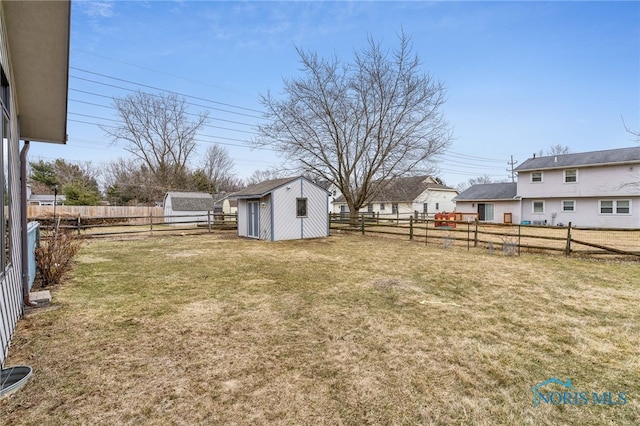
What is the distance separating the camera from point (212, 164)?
4100 centimetres

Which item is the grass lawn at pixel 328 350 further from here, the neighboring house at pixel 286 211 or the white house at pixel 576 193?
the white house at pixel 576 193

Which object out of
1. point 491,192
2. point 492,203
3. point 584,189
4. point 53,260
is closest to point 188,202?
point 53,260

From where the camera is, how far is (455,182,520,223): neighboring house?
21.9 meters

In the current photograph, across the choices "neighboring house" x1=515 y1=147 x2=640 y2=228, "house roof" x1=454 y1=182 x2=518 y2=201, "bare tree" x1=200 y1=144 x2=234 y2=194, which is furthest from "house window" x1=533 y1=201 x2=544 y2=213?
"bare tree" x1=200 y1=144 x2=234 y2=194

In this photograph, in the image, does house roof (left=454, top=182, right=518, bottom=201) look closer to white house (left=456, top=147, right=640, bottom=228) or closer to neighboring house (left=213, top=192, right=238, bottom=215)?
white house (left=456, top=147, right=640, bottom=228)

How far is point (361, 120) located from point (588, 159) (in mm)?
15116

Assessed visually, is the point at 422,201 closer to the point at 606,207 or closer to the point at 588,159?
the point at 588,159

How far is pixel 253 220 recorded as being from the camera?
14.8 meters

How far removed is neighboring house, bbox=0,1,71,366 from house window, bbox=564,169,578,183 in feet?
82.8

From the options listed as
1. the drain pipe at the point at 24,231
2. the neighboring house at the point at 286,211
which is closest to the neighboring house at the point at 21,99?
the drain pipe at the point at 24,231

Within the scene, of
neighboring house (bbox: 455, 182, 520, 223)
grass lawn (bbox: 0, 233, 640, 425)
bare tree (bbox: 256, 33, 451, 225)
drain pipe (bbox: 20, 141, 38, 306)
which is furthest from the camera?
neighboring house (bbox: 455, 182, 520, 223)

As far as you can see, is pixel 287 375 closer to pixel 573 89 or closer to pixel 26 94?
pixel 26 94

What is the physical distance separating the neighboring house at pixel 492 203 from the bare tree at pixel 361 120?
8.08m

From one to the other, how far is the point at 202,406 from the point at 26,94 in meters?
5.07
